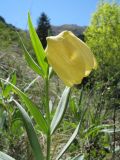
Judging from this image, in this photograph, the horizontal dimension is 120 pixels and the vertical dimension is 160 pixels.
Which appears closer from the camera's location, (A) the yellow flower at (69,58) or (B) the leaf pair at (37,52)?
(A) the yellow flower at (69,58)

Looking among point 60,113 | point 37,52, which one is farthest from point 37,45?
point 60,113

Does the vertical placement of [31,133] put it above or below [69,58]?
below

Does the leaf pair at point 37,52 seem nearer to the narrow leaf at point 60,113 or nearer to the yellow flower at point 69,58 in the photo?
the narrow leaf at point 60,113

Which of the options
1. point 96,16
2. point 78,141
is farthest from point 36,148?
point 96,16

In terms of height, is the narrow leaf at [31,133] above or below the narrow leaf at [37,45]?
below

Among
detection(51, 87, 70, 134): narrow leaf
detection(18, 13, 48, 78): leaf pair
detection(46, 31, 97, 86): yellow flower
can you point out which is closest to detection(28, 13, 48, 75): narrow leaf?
detection(18, 13, 48, 78): leaf pair

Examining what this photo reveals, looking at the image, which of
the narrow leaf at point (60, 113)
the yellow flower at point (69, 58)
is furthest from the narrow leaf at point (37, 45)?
the yellow flower at point (69, 58)

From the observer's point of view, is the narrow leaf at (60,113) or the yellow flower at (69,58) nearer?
the yellow flower at (69,58)

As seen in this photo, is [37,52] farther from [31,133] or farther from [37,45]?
[31,133]

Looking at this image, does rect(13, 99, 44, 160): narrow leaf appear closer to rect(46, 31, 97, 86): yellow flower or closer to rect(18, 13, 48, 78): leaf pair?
rect(18, 13, 48, 78): leaf pair

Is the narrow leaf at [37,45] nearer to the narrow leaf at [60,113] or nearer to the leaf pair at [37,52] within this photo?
the leaf pair at [37,52]

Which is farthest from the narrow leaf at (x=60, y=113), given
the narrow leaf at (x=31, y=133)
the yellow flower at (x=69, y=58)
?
the yellow flower at (x=69, y=58)
